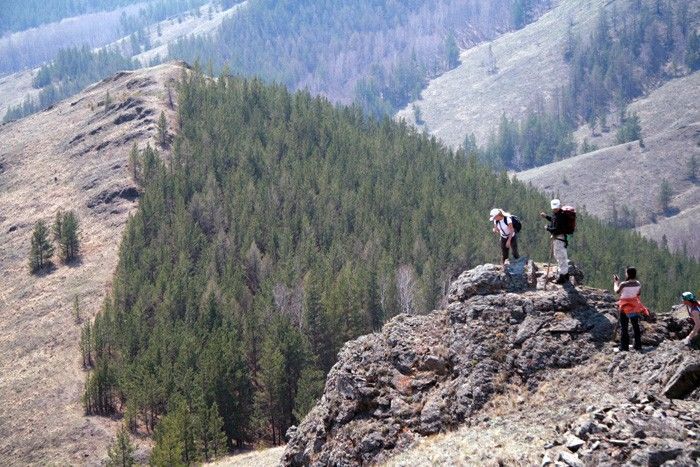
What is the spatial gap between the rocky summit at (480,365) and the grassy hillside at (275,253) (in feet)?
113

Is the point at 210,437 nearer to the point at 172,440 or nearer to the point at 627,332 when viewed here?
the point at 172,440

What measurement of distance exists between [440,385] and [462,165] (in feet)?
479

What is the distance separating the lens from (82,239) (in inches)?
4692

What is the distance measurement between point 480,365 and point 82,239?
106 metres

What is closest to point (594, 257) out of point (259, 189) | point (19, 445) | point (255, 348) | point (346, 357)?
point (259, 189)

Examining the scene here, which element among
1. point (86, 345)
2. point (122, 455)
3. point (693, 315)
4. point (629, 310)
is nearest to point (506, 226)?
point (629, 310)

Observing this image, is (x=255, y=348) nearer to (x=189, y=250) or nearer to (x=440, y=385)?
(x=189, y=250)

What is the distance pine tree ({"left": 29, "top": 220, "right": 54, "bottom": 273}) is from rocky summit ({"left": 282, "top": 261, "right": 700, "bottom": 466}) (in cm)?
9424

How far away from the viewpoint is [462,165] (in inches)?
6639

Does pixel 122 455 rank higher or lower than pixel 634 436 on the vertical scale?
lower

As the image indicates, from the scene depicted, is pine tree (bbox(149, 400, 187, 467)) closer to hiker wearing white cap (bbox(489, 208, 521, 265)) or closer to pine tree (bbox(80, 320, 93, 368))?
pine tree (bbox(80, 320, 93, 368))

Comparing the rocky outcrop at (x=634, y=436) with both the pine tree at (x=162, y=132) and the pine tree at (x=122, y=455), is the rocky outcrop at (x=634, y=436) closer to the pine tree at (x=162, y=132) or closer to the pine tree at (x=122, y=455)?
the pine tree at (x=122, y=455)

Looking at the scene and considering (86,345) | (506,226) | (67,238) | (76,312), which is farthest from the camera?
(67,238)

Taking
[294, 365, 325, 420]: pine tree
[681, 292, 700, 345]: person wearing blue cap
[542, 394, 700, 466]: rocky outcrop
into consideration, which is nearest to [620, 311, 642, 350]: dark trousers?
[681, 292, 700, 345]: person wearing blue cap
